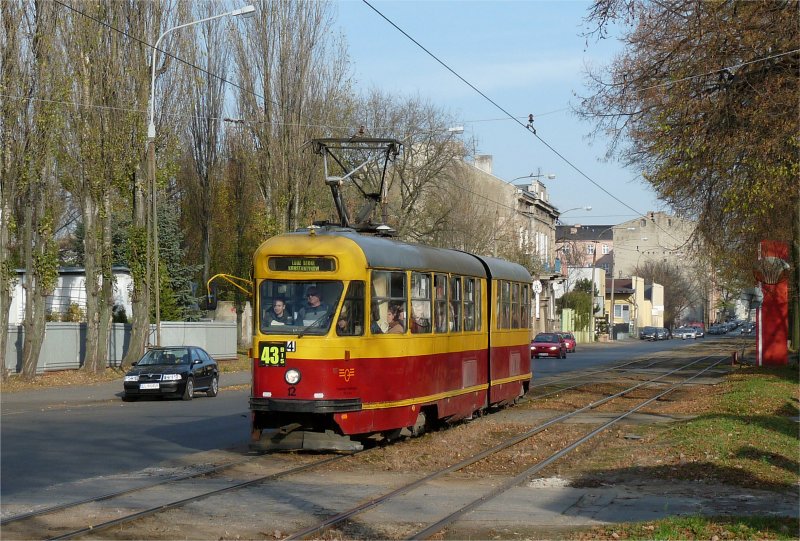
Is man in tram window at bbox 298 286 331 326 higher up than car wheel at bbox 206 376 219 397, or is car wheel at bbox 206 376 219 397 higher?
man in tram window at bbox 298 286 331 326

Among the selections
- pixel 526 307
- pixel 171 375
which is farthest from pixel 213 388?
pixel 526 307

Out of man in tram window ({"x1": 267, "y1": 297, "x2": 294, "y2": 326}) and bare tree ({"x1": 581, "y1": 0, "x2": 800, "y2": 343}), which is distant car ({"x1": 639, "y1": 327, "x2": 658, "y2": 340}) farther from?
man in tram window ({"x1": 267, "y1": 297, "x2": 294, "y2": 326})

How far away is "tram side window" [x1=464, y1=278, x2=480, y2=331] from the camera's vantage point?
1870 centimetres

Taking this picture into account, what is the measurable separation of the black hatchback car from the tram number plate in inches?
474

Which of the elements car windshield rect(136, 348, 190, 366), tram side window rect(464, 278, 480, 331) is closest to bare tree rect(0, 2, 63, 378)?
car windshield rect(136, 348, 190, 366)

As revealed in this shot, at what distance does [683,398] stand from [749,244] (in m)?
8.47

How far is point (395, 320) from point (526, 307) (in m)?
8.91

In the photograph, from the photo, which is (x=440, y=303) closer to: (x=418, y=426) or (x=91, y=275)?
(x=418, y=426)

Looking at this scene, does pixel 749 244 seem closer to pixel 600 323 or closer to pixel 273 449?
pixel 273 449

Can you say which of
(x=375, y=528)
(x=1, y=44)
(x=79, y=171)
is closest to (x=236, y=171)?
(x=79, y=171)

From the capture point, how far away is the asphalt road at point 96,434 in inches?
510

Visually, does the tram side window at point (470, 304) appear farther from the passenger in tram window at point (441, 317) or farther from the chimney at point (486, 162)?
the chimney at point (486, 162)

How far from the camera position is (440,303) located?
17.2 meters

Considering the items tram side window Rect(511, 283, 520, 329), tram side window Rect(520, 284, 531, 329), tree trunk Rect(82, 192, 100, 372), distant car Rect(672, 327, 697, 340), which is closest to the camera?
tram side window Rect(511, 283, 520, 329)
